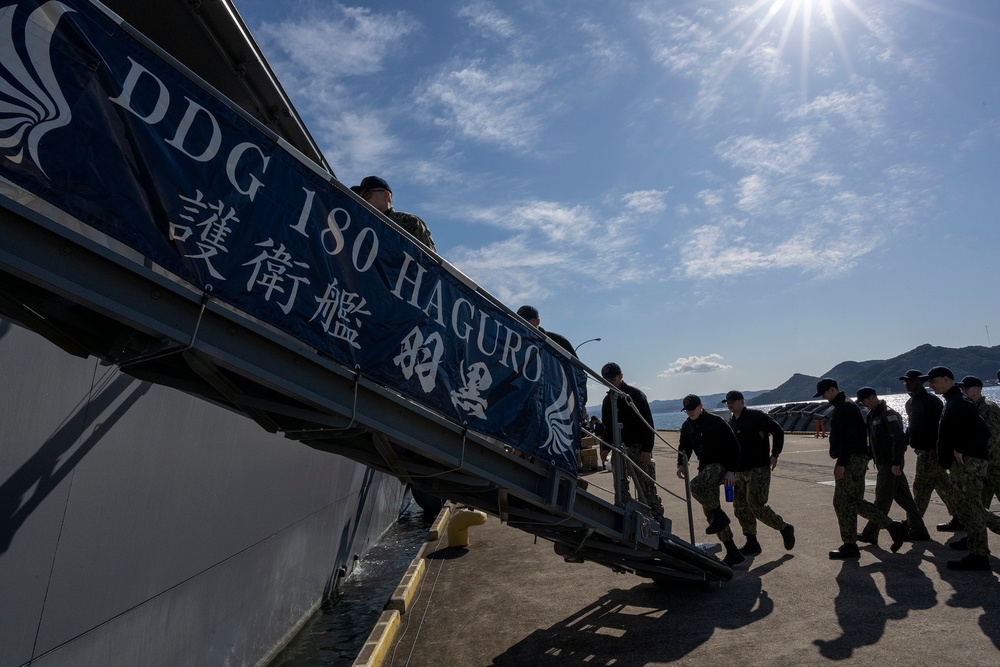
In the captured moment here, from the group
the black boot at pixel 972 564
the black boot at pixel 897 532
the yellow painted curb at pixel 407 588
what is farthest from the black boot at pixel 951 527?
the yellow painted curb at pixel 407 588

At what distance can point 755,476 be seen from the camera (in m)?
7.15

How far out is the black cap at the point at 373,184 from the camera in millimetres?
4984

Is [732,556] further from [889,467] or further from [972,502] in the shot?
[972,502]

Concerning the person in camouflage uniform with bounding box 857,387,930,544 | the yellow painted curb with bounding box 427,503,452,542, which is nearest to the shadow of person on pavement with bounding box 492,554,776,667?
the person in camouflage uniform with bounding box 857,387,930,544

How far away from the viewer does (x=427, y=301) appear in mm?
3986

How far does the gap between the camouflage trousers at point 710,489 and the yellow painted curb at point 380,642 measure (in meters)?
3.53

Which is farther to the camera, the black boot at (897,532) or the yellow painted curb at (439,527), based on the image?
the yellow painted curb at (439,527)

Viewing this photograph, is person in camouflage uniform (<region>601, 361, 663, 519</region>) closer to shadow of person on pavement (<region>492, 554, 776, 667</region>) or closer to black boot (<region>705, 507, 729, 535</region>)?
black boot (<region>705, 507, 729, 535</region>)

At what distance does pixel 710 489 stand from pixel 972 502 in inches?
96.3

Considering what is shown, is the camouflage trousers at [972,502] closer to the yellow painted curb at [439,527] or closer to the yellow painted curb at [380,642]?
the yellow painted curb at [380,642]

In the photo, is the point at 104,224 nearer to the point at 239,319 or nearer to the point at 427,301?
the point at 239,319

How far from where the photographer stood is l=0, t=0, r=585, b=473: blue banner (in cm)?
234

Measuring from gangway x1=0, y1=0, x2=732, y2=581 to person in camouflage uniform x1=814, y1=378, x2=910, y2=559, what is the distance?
12.9 feet

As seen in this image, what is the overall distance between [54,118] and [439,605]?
5.85 m
